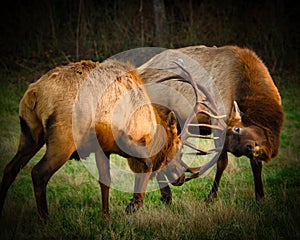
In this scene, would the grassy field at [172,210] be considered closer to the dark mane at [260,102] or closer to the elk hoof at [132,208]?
the elk hoof at [132,208]

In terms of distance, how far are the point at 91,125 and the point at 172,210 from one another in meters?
1.49

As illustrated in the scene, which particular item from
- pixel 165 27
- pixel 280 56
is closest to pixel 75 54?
pixel 165 27

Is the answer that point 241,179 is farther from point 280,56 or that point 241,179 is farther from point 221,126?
point 280,56

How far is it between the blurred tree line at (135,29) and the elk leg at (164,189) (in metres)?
8.86

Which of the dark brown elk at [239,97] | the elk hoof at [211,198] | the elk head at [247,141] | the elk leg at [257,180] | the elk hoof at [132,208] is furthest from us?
the elk leg at [257,180]

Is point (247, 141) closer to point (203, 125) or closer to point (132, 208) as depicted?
point (203, 125)

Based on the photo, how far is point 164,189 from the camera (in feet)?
21.7

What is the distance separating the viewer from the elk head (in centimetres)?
600

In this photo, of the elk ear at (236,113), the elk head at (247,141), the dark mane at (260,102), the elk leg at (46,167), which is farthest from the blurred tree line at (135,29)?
the elk leg at (46,167)

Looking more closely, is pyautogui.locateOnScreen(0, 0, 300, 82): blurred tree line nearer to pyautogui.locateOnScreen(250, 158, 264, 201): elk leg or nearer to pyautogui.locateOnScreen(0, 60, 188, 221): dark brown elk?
pyautogui.locateOnScreen(250, 158, 264, 201): elk leg

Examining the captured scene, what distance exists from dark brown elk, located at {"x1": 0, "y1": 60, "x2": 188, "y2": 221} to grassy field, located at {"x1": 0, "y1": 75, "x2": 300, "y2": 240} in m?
0.28

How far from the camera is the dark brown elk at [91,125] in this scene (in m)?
5.25

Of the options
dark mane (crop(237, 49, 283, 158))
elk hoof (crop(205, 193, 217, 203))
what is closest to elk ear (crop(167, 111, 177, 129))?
dark mane (crop(237, 49, 283, 158))

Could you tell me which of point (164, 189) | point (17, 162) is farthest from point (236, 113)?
point (17, 162)
